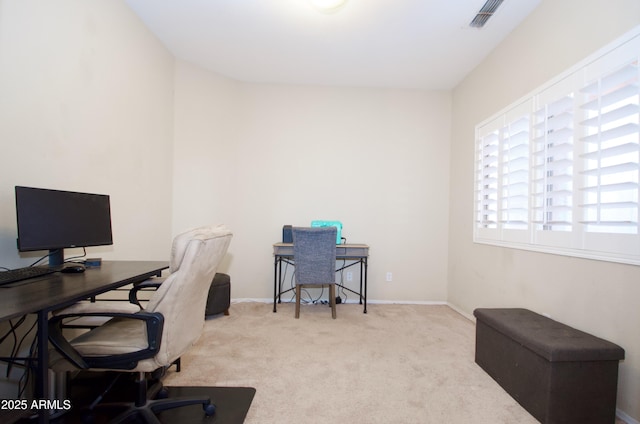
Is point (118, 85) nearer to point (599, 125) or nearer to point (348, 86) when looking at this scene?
point (348, 86)

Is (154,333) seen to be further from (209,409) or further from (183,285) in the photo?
(209,409)

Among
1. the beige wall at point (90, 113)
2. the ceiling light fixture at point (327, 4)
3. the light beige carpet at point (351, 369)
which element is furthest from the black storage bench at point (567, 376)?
the beige wall at point (90, 113)

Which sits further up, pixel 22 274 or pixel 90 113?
pixel 90 113

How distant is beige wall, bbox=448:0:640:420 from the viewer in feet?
5.34

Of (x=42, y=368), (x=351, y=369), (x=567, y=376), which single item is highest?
(x=42, y=368)

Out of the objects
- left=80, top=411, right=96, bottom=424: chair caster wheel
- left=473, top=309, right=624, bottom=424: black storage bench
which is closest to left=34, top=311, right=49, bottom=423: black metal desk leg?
left=80, top=411, right=96, bottom=424: chair caster wheel

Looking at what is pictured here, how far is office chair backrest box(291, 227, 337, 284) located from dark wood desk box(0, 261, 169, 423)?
157 centimetres

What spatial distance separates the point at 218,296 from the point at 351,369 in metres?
1.64

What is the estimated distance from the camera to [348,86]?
3.94 meters

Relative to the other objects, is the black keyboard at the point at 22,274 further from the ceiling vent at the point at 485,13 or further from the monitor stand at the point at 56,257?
the ceiling vent at the point at 485,13

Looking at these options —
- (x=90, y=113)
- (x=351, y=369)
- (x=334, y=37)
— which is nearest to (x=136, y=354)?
(x=351, y=369)

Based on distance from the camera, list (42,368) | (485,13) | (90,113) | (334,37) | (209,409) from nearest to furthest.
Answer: (42,368) < (209,409) < (90,113) < (485,13) < (334,37)

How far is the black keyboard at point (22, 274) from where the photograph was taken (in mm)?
1328

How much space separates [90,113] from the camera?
7.03ft
